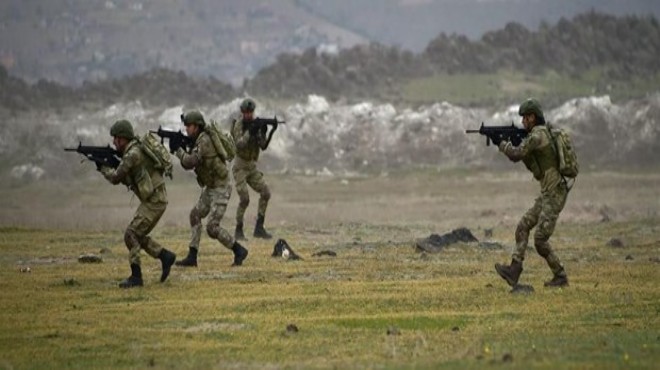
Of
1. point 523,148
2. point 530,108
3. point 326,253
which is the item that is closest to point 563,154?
point 523,148

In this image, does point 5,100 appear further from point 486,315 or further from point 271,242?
point 486,315

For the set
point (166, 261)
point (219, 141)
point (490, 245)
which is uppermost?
point (219, 141)

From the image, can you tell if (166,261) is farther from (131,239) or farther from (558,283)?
(558,283)

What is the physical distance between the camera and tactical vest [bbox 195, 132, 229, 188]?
25672mm

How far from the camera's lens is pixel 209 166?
25906 mm

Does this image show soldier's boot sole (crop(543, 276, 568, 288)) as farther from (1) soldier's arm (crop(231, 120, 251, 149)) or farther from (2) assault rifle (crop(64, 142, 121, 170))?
(1) soldier's arm (crop(231, 120, 251, 149))

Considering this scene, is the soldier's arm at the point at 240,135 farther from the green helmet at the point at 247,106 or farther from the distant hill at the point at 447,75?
the distant hill at the point at 447,75

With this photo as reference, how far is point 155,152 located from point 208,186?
3324 mm

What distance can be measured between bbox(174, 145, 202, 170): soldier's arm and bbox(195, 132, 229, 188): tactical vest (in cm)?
11

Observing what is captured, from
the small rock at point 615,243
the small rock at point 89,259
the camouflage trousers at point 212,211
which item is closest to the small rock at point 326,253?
the camouflage trousers at point 212,211

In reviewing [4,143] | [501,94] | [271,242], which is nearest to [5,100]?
[4,143]

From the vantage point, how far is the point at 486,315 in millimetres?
19719

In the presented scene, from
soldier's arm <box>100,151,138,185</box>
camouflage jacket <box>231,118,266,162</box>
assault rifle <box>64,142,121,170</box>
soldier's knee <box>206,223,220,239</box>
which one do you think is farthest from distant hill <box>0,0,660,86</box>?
soldier's arm <box>100,151,138,185</box>

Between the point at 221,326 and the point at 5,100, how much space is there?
193 ft
